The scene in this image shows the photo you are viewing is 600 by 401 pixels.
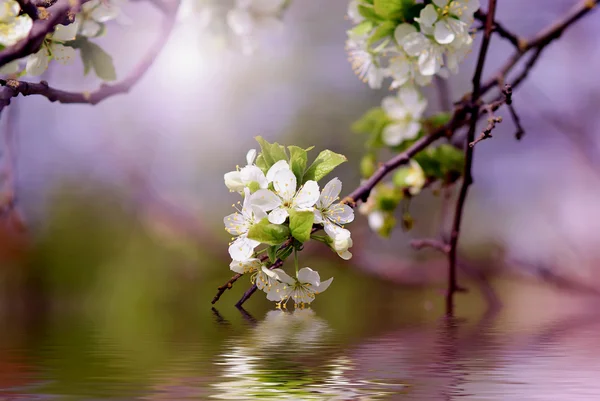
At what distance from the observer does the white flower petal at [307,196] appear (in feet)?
2.85

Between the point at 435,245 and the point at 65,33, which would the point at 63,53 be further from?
the point at 435,245

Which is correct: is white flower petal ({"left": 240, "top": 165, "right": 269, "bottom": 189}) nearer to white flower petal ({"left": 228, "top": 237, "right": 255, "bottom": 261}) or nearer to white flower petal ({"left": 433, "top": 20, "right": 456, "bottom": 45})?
white flower petal ({"left": 228, "top": 237, "right": 255, "bottom": 261})

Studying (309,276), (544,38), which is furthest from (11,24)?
(544,38)

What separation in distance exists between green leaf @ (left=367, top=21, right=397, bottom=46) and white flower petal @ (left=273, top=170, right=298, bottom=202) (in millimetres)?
370

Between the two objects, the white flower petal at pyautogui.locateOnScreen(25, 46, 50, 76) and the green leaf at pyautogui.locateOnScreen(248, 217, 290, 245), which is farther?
the white flower petal at pyautogui.locateOnScreen(25, 46, 50, 76)

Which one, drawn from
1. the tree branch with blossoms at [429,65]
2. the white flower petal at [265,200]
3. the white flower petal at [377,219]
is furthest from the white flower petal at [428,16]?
the white flower petal at [377,219]

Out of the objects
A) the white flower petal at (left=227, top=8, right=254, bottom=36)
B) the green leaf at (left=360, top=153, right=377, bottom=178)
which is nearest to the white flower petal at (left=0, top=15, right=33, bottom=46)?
the white flower petal at (left=227, top=8, right=254, bottom=36)

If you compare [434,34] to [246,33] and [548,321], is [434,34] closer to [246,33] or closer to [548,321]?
[246,33]

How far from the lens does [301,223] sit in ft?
2.80

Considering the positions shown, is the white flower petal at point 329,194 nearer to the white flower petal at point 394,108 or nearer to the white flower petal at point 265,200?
the white flower petal at point 265,200

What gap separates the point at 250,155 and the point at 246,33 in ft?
2.36

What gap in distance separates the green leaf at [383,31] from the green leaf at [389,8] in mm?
12

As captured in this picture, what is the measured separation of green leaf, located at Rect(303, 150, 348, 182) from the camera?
2.97 feet

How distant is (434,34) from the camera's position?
1133 millimetres
